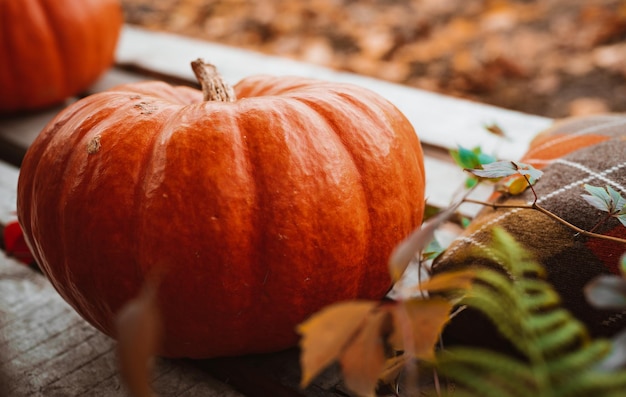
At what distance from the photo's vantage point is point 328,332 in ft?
1.51

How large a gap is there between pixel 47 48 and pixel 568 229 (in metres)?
1.54

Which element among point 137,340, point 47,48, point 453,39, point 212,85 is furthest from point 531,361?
point 453,39

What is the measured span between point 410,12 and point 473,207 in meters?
2.51

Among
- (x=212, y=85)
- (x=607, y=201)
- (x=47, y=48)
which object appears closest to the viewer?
(x=607, y=201)

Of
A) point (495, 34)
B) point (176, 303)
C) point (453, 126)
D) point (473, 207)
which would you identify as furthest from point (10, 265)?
point (495, 34)

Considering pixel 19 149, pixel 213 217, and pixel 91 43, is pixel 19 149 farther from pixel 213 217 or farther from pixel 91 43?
pixel 213 217

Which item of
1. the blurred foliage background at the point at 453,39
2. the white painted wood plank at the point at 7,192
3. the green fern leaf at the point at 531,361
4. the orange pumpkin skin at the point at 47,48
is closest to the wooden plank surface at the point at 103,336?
the white painted wood plank at the point at 7,192

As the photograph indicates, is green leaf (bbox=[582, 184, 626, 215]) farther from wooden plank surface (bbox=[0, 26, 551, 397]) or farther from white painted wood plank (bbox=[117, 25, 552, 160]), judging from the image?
white painted wood plank (bbox=[117, 25, 552, 160])

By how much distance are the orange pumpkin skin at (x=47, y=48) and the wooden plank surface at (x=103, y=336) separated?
0.33 ft

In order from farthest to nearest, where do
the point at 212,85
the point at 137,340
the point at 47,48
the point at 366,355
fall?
the point at 47,48 → the point at 212,85 → the point at 366,355 → the point at 137,340

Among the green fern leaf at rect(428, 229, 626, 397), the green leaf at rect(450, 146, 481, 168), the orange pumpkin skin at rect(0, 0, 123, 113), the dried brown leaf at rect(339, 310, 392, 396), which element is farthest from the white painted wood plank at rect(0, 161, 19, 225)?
the green fern leaf at rect(428, 229, 626, 397)

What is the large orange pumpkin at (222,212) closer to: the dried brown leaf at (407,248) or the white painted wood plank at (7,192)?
the dried brown leaf at (407,248)

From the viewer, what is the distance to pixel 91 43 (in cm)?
193

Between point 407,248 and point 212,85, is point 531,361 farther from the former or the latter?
point 212,85
